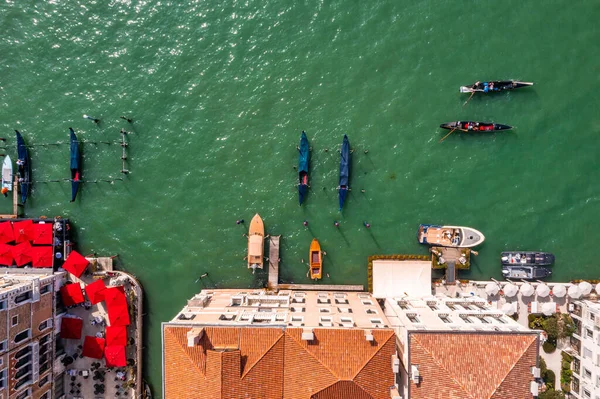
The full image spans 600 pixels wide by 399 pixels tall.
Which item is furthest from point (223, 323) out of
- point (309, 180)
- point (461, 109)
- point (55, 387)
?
point (461, 109)

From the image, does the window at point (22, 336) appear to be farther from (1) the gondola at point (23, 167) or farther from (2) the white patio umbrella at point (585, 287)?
(2) the white patio umbrella at point (585, 287)

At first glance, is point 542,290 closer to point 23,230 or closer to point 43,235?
point 43,235

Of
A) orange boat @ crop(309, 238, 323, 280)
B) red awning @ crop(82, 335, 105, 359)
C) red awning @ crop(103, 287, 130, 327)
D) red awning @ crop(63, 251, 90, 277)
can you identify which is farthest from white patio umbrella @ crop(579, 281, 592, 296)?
red awning @ crop(63, 251, 90, 277)

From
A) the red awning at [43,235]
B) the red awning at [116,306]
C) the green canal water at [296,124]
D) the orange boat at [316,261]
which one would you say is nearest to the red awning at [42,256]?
the red awning at [43,235]

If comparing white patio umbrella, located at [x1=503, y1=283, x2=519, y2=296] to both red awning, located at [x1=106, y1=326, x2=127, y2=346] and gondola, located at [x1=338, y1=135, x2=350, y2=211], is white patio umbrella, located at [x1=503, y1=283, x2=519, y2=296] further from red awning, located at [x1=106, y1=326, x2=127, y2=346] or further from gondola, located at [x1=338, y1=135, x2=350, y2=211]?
red awning, located at [x1=106, y1=326, x2=127, y2=346]

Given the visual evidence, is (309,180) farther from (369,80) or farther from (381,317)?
(381,317)

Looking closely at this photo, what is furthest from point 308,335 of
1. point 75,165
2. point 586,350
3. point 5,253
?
point 5,253
